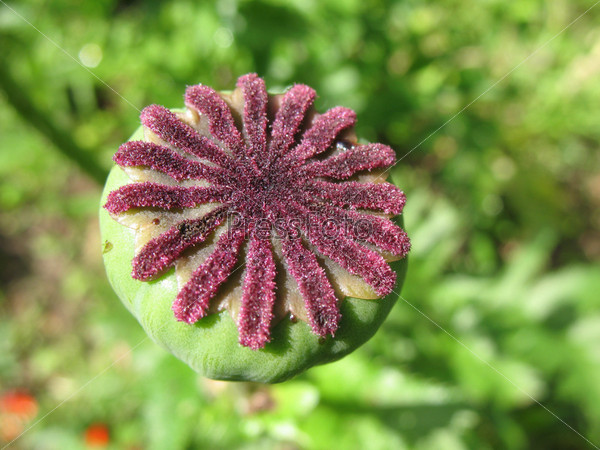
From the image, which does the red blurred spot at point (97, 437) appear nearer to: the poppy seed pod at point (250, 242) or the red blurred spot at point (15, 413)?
the red blurred spot at point (15, 413)

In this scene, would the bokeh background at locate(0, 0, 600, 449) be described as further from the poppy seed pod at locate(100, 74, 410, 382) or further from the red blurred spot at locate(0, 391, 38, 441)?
the poppy seed pod at locate(100, 74, 410, 382)

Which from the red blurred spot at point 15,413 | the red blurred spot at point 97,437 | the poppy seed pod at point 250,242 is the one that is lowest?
the red blurred spot at point 97,437

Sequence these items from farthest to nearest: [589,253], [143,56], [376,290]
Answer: [589,253] < [143,56] < [376,290]

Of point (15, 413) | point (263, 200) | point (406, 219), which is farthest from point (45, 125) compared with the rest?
point (15, 413)

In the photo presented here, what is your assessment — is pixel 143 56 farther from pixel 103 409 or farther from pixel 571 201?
pixel 571 201

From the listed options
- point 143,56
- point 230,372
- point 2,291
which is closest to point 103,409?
point 2,291

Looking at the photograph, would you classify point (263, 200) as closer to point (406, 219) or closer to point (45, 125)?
point (45, 125)

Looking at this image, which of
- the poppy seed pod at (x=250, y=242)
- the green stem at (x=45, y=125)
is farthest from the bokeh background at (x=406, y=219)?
the poppy seed pod at (x=250, y=242)
